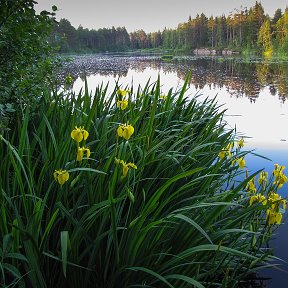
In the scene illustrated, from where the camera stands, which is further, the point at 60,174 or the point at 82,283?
the point at 82,283

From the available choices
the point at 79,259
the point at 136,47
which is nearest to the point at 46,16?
the point at 79,259

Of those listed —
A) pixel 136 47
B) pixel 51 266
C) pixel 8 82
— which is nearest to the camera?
pixel 51 266

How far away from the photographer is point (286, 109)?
8.39 meters

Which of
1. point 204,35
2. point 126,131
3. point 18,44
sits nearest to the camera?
point 126,131

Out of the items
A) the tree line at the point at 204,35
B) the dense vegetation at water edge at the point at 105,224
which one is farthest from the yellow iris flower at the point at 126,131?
the tree line at the point at 204,35

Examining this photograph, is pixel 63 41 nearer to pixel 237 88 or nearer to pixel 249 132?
pixel 249 132

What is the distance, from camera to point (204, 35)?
74.8 m

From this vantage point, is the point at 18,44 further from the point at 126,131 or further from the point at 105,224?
the point at 105,224

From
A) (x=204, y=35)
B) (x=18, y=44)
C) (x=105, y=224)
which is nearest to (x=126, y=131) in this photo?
(x=105, y=224)

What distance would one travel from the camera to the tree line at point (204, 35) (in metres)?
47.1

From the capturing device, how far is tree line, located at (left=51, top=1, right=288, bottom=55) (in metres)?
47.1

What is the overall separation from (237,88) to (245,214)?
1097cm

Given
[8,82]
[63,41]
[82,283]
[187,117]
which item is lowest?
[82,283]

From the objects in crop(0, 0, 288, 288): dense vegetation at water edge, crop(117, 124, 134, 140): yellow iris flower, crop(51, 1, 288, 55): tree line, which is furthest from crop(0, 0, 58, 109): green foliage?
crop(51, 1, 288, 55): tree line
